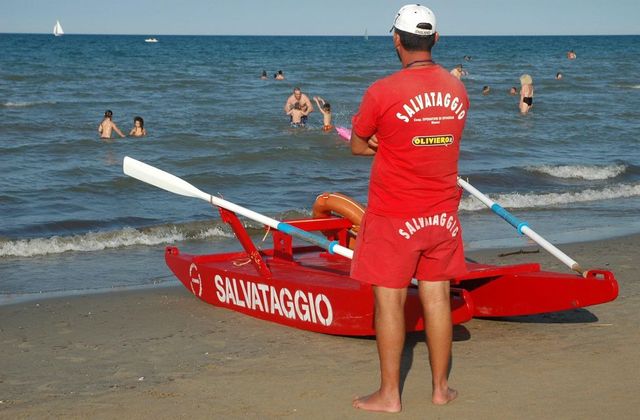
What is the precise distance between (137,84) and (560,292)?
96.3 ft

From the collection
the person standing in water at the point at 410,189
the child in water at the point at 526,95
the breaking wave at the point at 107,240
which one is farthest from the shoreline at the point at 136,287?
the child in water at the point at 526,95

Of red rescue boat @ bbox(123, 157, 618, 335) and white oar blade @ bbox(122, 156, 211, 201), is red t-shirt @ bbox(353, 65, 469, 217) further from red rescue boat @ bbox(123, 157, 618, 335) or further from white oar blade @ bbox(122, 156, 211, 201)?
white oar blade @ bbox(122, 156, 211, 201)

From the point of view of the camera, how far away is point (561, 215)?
11406 mm

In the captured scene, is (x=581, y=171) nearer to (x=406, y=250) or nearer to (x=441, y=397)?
(x=441, y=397)

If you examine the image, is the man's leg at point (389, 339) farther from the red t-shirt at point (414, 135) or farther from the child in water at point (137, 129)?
the child in water at point (137, 129)

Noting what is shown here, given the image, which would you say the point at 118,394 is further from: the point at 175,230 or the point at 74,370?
the point at 175,230

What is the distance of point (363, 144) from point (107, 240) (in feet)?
20.2

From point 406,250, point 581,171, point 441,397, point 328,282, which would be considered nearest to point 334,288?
point 328,282

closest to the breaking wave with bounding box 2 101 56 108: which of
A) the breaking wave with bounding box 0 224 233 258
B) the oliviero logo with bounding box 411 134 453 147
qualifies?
the breaking wave with bounding box 0 224 233 258

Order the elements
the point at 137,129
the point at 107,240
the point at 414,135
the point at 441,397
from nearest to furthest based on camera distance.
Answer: the point at 414,135
the point at 441,397
the point at 107,240
the point at 137,129

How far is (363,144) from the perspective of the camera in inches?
164

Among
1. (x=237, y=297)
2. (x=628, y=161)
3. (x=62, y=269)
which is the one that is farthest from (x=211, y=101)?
(x=237, y=297)

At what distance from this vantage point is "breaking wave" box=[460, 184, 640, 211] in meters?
12.1

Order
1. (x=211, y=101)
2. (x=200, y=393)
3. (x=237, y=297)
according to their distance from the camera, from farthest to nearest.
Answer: (x=211, y=101) → (x=237, y=297) → (x=200, y=393)
